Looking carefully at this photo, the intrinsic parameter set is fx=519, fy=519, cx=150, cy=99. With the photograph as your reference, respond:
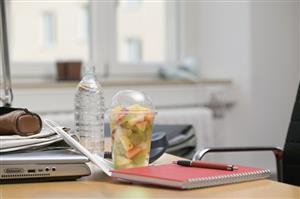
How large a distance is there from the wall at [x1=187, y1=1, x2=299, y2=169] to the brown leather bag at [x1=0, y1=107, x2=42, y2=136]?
212cm

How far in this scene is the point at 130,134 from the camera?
1113 millimetres

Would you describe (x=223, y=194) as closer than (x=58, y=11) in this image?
Yes

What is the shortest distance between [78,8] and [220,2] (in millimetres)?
872

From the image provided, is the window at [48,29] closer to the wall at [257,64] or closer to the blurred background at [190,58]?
the blurred background at [190,58]

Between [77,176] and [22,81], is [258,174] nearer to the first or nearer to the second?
[77,176]

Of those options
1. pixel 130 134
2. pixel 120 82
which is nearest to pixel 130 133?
pixel 130 134

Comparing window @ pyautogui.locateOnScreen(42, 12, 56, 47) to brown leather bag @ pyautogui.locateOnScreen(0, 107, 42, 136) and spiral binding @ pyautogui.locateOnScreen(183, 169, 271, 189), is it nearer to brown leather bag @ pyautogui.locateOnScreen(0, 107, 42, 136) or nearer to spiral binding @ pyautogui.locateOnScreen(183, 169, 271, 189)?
brown leather bag @ pyautogui.locateOnScreen(0, 107, 42, 136)

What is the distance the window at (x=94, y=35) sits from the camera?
115 inches

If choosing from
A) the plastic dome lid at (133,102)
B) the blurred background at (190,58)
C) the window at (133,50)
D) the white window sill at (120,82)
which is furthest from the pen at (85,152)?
the window at (133,50)

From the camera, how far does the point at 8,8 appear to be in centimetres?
285

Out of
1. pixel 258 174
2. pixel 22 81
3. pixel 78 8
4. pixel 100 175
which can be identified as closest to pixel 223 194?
pixel 258 174

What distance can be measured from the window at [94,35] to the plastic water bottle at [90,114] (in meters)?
1.67

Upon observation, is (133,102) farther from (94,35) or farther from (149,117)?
(94,35)

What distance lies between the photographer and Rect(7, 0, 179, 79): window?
292 cm
